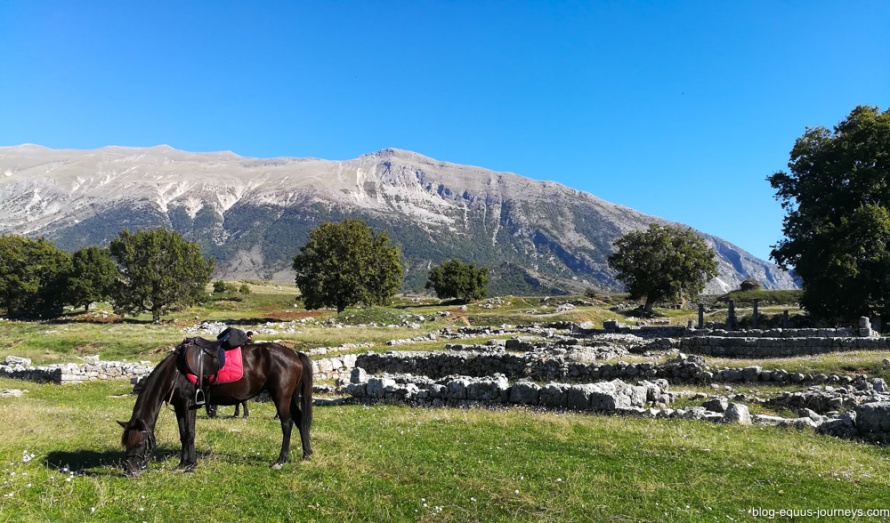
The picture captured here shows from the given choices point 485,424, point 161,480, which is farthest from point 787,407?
point 161,480

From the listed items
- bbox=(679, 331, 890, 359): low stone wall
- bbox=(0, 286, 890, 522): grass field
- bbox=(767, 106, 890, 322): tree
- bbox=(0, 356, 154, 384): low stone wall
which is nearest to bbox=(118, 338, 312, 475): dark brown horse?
bbox=(0, 286, 890, 522): grass field

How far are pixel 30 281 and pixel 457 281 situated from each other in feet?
233

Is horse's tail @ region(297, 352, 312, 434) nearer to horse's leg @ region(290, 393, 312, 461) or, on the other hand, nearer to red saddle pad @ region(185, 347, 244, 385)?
horse's leg @ region(290, 393, 312, 461)

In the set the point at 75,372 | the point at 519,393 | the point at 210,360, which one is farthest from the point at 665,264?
the point at 210,360

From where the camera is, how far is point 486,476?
31.3ft

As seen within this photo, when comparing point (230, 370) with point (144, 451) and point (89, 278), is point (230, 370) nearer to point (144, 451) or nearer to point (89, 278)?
point (144, 451)

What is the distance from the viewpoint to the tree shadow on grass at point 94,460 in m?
9.50

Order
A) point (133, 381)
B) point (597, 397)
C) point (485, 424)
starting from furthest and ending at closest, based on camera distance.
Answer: point (133, 381) → point (597, 397) → point (485, 424)

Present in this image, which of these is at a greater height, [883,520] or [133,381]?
[883,520]

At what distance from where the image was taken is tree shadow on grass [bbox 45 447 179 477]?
9.50m

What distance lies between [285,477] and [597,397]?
9.92m

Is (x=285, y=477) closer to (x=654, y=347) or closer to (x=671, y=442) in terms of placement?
(x=671, y=442)

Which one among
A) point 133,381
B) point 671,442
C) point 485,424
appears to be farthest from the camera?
point 133,381

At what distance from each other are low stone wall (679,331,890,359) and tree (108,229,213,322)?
200 ft
